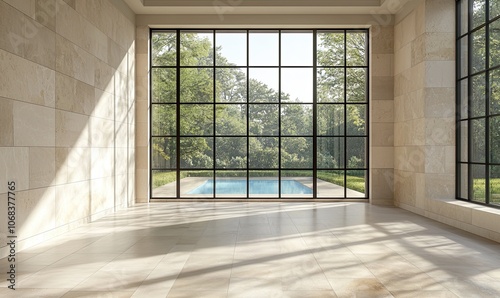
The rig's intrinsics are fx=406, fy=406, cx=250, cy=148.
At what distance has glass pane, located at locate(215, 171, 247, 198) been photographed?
15.6m

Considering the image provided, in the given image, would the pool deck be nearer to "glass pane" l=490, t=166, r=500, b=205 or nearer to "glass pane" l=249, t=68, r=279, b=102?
"glass pane" l=249, t=68, r=279, b=102

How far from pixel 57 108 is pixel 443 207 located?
33.6ft

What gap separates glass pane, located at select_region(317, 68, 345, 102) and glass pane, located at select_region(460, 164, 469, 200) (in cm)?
530

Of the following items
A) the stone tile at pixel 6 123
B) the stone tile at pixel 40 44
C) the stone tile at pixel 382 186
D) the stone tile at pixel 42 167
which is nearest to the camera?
the stone tile at pixel 6 123

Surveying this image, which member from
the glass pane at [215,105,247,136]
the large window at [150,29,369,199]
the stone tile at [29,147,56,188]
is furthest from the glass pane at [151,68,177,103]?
the stone tile at [29,147,56,188]

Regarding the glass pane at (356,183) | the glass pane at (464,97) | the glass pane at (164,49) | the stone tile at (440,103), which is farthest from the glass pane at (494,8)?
the glass pane at (164,49)

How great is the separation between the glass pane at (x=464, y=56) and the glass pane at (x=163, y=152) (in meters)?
10.0

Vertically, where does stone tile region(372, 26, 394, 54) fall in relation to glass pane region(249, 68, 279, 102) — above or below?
above

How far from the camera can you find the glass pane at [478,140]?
34.4 ft

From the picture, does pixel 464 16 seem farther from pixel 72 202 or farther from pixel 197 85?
pixel 72 202

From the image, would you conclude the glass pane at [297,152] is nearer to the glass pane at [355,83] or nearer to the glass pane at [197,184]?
the glass pane at [355,83]

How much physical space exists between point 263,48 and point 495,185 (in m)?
9.22

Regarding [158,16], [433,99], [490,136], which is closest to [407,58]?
[433,99]

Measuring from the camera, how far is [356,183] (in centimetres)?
1553
